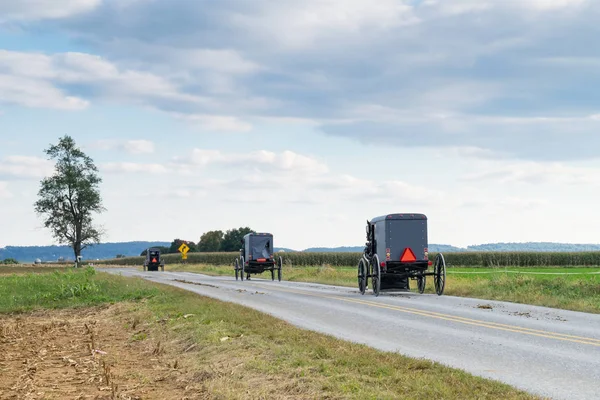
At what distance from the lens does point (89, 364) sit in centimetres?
1255

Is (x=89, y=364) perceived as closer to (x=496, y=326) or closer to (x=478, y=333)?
(x=478, y=333)

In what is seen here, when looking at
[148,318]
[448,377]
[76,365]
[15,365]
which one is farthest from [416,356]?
[148,318]

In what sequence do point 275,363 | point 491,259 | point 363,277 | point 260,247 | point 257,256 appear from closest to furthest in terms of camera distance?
point 275,363, point 363,277, point 257,256, point 260,247, point 491,259

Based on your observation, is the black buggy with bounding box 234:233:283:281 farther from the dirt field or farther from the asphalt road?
the dirt field

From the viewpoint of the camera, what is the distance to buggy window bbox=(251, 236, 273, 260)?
4647cm

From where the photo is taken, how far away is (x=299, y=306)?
2216 centimetres

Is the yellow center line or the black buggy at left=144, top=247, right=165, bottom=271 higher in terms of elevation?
the black buggy at left=144, top=247, right=165, bottom=271

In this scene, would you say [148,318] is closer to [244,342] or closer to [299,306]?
[299,306]

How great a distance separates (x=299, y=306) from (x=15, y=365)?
1060 cm

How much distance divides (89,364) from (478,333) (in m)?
7.33

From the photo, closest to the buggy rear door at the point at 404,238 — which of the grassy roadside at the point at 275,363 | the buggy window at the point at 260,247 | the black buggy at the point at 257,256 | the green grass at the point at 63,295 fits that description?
the green grass at the point at 63,295

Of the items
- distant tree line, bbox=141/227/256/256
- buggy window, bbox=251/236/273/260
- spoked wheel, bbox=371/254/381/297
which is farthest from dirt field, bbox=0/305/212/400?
distant tree line, bbox=141/227/256/256

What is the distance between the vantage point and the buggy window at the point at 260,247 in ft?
152

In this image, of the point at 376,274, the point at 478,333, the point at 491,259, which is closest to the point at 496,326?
the point at 478,333
